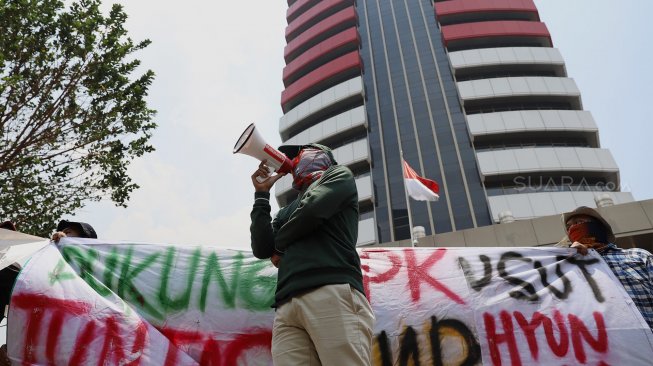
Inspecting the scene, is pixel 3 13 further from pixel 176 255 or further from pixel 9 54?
pixel 176 255

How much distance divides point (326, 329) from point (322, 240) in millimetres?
374

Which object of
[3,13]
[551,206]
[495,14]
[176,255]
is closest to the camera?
[176,255]

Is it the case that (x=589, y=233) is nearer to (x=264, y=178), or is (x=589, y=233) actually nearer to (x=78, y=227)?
(x=264, y=178)

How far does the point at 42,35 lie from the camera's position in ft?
22.8

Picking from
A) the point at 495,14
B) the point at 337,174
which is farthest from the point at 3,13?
the point at 495,14

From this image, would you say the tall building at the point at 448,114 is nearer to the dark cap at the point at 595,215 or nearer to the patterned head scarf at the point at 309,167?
the dark cap at the point at 595,215

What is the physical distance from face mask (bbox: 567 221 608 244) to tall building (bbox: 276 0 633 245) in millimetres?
13778

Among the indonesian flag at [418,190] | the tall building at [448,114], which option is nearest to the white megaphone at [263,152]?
the indonesian flag at [418,190]

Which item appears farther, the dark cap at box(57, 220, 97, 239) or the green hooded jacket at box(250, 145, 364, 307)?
the dark cap at box(57, 220, 97, 239)

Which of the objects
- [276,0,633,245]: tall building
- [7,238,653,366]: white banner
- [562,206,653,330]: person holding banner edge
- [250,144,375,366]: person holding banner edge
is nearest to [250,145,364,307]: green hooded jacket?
[250,144,375,366]: person holding banner edge

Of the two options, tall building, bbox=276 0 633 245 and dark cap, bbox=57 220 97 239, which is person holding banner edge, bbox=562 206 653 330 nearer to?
dark cap, bbox=57 220 97 239

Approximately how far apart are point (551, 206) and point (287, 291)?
19115 millimetres

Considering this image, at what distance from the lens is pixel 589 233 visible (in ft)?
11.0

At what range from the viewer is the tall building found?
1952 centimetres
